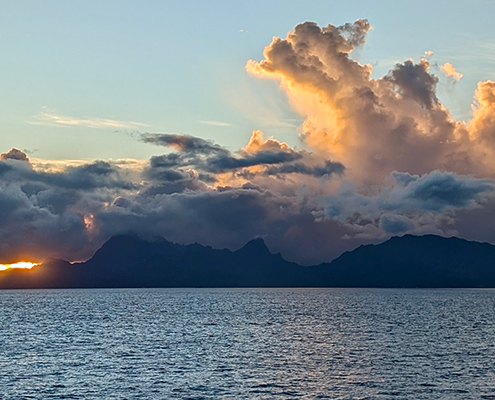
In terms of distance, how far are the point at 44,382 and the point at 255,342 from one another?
57199mm

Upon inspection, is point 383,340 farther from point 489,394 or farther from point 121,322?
point 121,322

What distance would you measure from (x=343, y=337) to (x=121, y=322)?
7884 cm

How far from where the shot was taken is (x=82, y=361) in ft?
354

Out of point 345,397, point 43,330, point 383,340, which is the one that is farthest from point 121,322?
point 345,397

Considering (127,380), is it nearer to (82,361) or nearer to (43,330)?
(82,361)

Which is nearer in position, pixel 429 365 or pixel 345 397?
pixel 345 397

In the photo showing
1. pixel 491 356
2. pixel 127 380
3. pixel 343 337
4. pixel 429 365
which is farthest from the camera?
pixel 343 337

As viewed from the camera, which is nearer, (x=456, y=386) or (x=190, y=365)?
(x=456, y=386)

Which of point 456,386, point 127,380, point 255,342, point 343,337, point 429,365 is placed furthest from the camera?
point 343,337

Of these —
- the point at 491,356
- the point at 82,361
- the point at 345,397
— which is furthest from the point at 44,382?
the point at 491,356

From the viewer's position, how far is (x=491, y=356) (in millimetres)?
112250

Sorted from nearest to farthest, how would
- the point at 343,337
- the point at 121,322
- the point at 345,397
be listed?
the point at 345,397 < the point at 343,337 < the point at 121,322

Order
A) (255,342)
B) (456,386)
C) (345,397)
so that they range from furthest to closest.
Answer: (255,342) → (456,386) → (345,397)

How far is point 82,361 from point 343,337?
62.9m
